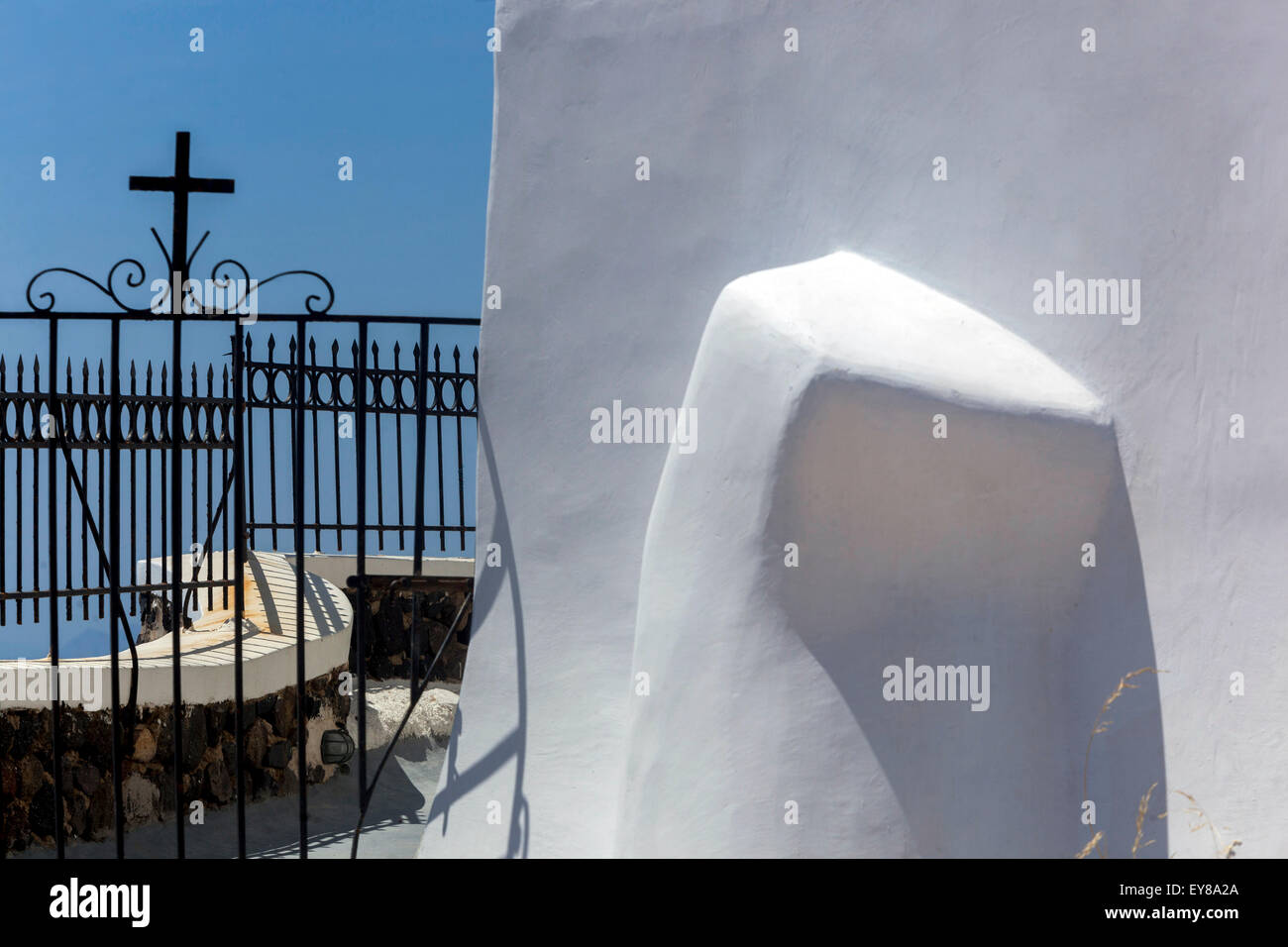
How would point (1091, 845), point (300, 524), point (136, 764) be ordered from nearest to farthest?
point (1091, 845) < point (300, 524) < point (136, 764)

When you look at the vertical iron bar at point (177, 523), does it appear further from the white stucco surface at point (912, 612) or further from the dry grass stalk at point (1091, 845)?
the dry grass stalk at point (1091, 845)

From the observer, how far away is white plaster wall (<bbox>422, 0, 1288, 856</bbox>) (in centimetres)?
364

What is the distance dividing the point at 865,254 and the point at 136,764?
19.9ft

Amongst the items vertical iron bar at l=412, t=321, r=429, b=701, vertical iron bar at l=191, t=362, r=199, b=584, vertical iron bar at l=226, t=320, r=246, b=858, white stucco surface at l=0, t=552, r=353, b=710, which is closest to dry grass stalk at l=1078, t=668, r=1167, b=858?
vertical iron bar at l=412, t=321, r=429, b=701

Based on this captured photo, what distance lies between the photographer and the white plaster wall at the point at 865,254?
3643mm

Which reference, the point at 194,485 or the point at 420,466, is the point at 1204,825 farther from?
the point at 194,485

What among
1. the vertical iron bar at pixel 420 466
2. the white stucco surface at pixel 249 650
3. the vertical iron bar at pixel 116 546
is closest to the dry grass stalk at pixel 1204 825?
the vertical iron bar at pixel 420 466

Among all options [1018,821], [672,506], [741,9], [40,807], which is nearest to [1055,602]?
[1018,821]

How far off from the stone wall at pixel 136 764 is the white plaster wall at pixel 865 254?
9.99ft

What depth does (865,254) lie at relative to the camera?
13.6ft

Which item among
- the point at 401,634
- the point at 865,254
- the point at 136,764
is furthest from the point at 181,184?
the point at 401,634

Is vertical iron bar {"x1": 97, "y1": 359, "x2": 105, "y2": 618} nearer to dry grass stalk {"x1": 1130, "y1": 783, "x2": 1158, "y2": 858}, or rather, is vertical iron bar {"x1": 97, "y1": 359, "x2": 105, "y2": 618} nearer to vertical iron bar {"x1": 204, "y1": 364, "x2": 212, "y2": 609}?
vertical iron bar {"x1": 204, "y1": 364, "x2": 212, "y2": 609}

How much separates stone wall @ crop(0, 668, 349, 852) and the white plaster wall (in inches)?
120
